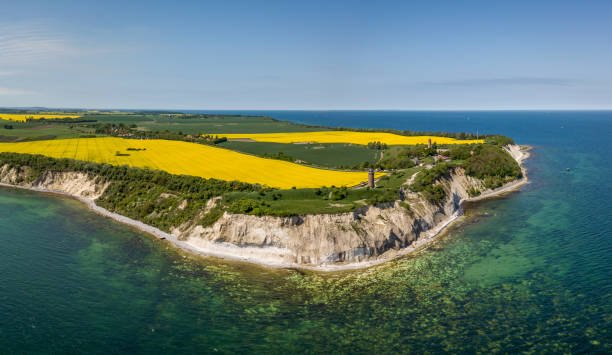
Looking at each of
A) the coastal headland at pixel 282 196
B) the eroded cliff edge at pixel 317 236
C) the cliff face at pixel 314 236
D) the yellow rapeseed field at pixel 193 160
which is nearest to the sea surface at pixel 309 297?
the eroded cliff edge at pixel 317 236

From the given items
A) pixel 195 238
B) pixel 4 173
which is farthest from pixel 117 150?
pixel 195 238

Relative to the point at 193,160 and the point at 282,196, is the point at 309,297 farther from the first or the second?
the point at 193,160

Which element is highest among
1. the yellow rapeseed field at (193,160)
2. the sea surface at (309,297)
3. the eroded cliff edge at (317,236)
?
the yellow rapeseed field at (193,160)

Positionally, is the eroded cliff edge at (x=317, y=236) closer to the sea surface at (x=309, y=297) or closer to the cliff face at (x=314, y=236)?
the cliff face at (x=314, y=236)

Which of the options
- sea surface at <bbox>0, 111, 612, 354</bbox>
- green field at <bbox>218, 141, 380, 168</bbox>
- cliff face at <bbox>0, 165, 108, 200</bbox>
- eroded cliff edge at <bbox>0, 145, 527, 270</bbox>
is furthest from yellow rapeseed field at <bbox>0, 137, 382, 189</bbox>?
sea surface at <bbox>0, 111, 612, 354</bbox>

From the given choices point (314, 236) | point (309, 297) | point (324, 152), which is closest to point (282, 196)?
point (314, 236)

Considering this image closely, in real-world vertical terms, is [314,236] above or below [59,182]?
below
